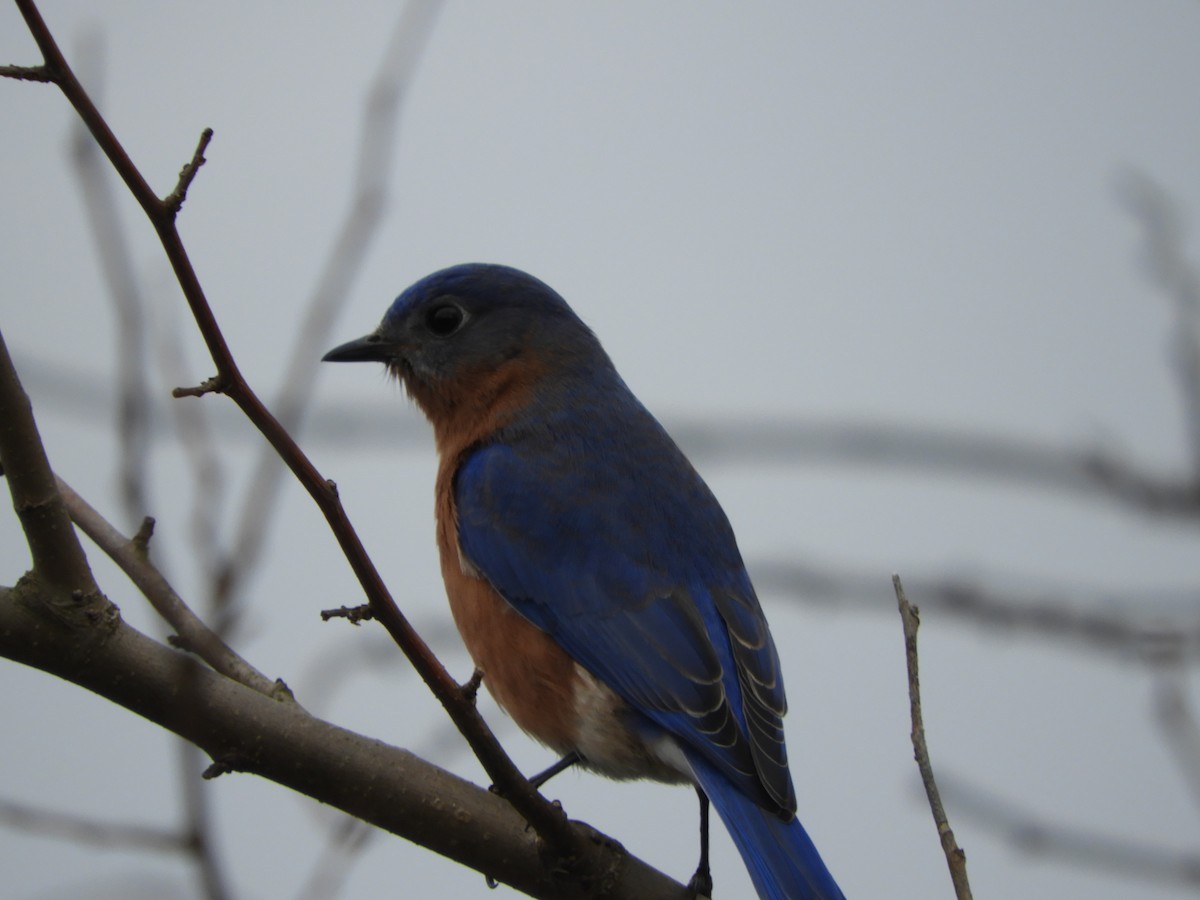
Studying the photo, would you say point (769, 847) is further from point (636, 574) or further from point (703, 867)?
point (636, 574)

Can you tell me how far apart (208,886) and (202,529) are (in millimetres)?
858

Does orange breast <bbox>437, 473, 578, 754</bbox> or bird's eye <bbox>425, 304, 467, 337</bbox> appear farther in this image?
bird's eye <bbox>425, 304, 467, 337</bbox>

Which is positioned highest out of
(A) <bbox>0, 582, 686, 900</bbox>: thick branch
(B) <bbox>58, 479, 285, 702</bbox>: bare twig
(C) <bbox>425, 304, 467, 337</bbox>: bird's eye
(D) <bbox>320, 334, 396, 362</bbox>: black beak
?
(C) <bbox>425, 304, 467, 337</bbox>: bird's eye

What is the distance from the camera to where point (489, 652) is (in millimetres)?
4984

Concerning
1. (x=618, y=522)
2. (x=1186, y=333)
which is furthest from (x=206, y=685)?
(x=1186, y=333)

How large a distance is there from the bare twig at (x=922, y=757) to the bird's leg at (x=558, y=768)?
5.15ft

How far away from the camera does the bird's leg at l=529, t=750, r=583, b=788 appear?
463 cm

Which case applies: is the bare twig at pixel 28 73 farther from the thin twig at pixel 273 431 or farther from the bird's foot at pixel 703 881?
the bird's foot at pixel 703 881

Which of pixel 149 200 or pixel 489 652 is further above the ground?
pixel 489 652

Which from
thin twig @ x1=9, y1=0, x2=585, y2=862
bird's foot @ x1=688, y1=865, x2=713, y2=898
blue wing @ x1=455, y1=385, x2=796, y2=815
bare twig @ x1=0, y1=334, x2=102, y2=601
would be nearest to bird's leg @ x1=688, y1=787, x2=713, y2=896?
bird's foot @ x1=688, y1=865, x2=713, y2=898

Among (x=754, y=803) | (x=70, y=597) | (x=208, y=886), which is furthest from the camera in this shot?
(x=754, y=803)

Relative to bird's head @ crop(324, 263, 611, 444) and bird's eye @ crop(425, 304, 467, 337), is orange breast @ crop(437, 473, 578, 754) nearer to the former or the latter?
bird's head @ crop(324, 263, 611, 444)

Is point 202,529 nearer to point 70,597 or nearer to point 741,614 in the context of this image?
point 70,597

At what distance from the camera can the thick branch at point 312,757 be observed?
3043 millimetres
